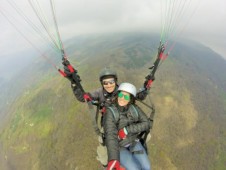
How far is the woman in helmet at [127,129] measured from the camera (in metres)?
6.32

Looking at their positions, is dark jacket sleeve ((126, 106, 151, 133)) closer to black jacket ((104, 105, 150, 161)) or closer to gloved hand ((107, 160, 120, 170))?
black jacket ((104, 105, 150, 161))

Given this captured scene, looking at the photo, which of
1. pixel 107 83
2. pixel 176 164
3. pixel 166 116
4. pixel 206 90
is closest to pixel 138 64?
pixel 206 90

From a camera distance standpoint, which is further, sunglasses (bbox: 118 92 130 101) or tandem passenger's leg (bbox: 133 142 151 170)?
sunglasses (bbox: 118 92 130 101)

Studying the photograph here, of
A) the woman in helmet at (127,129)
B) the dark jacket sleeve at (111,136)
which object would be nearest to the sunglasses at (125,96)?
the woman in helmet at (127,129)

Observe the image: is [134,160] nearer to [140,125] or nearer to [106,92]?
[140,125]

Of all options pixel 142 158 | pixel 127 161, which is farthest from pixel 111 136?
pixel 142 158

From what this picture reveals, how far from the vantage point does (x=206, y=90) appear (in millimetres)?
167750

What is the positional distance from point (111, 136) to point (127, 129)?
0.65 meters

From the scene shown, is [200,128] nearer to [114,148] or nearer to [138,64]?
[138,64]

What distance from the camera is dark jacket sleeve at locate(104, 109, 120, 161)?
5.91m

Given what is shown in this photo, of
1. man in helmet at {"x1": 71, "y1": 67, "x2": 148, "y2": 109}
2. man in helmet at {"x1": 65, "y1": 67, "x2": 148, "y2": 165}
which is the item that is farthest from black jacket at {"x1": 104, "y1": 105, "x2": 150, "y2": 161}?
man in helmet at {"x1": 71, "y1": 67, "x2": 148, "y2": 109}

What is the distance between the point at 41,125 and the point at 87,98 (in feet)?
429

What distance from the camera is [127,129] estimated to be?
661 centimetres

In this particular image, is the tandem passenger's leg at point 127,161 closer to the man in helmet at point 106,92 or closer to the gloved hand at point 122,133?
the gloved hand at point 122,133
